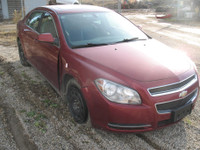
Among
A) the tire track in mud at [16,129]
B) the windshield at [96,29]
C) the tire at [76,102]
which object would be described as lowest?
the tire track in mud at [16,129]

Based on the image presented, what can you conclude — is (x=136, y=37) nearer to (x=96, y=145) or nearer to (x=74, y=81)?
(x=74, y=81)

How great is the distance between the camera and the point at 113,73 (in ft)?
8.89

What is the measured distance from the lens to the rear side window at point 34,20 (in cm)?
470

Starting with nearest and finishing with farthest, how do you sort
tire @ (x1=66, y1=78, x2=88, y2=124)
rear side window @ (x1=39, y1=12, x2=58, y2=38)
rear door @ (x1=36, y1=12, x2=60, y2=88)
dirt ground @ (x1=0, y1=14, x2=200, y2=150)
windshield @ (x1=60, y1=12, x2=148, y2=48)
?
dirt ground @ (x1=0, y1=14, x2=200, y2=150), tire @ (x1=66, y1=78, x2=88, y2=124), windshield @ (x1=60, y1=12, x2=148, y2=48), rear door @ (x1=36, y1=12, x2=60, y2=88), rear side window @ (x1=39, y1=12, x2=58, y2=38)

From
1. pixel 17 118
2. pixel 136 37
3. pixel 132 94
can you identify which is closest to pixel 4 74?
pixel 17 118

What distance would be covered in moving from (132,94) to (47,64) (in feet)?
6.64

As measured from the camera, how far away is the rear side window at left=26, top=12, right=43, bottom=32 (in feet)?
15.4

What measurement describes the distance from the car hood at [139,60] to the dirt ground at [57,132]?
0.85 metres

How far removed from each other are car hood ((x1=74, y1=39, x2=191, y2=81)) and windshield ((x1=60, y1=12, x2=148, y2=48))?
214mm

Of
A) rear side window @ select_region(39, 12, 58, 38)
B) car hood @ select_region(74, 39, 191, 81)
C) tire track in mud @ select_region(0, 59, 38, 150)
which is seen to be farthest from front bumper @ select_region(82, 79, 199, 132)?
rear side window @ select_region(39, 12, 58, 38)

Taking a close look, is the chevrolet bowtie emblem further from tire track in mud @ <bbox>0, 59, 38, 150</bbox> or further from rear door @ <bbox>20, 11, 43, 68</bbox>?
rear door @ <bbox>20, 11, 43, 68</bbox>

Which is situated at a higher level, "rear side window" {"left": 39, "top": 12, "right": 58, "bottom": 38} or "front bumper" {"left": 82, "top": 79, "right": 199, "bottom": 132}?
"rear side window" {"left": 39, "top": 12, "right": 58, "bottom": 38}

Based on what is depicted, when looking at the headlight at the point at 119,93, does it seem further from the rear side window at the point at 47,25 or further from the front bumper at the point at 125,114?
the rear side window at the point at 47,25

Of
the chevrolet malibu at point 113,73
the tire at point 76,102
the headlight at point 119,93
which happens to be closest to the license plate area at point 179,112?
the chevrolet malibu at point 113,73
